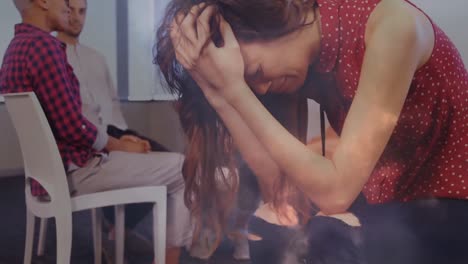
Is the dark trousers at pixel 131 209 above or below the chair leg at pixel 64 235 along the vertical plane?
above

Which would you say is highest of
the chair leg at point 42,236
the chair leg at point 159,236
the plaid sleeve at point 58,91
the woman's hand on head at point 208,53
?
the woman's hand on head at point 208,53

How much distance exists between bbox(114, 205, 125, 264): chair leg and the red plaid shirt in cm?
9

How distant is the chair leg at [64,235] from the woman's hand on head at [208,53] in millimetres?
290

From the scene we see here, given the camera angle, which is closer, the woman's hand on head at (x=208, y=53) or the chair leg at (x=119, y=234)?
the woman's hand on head at (x=208, y=53)

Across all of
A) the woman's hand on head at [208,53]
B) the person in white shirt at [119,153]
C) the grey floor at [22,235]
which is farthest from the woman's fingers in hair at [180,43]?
the grey floor at [22,235]

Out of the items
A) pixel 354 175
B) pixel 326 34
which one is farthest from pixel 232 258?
pixel 326 34

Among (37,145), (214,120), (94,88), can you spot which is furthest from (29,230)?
(214,120)

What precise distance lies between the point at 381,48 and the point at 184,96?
9.3 inches

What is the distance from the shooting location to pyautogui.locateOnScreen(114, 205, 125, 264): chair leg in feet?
2.26

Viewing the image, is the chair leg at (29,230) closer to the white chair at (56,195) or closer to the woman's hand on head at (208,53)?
the white chair at (56,195)

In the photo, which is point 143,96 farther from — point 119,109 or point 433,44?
point 433,44

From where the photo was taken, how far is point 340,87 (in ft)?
1.85

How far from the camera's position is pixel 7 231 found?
76 centimetres

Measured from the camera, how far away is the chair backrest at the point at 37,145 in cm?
68
